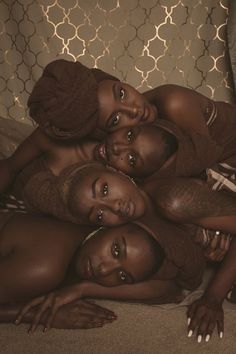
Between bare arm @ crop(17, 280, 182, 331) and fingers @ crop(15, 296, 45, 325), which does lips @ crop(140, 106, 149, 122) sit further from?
fingers @ crop(15, 296, 45, 325)

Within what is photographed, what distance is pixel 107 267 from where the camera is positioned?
1176mm

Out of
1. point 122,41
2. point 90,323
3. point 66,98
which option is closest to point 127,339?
point 90,323

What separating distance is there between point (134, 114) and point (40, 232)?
1.39 feet

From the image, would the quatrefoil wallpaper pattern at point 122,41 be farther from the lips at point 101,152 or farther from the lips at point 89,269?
the lips at point 89,269

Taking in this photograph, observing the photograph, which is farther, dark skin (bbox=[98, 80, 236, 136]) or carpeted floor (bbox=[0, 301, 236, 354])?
dark skin (bbox=[98, 80, 236, 136])

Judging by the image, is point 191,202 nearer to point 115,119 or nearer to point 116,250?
point 116,250

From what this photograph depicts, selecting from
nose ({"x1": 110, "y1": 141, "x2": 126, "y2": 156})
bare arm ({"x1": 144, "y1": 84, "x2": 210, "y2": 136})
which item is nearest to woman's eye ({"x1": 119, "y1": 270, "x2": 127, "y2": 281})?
nose ({"x1": 110, "y1": 141, "x2": 126, "y2": 156})

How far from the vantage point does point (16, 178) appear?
1.61 metres

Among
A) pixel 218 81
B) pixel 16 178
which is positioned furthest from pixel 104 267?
pixel 218 81

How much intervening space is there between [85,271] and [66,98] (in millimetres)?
447

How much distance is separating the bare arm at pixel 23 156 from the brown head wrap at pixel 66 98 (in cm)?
16

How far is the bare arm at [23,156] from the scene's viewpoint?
5.08ft

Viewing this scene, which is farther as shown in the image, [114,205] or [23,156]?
[23,156]

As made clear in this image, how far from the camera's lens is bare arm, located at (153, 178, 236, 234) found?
3.86 feet
